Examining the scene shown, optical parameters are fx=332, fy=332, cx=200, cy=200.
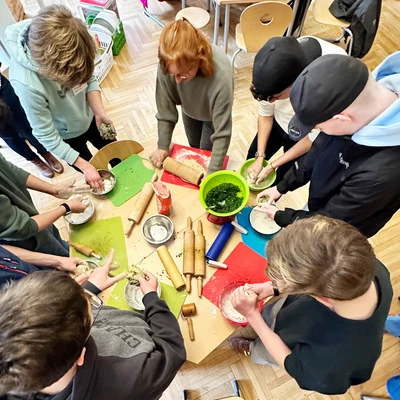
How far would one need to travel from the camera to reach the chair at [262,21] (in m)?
2.65

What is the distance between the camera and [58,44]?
59.2 inches

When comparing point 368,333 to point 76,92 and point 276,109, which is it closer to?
point 276,109

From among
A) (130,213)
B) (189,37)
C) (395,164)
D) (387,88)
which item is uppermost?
(189,37)

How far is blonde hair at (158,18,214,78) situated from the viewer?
4.94ft

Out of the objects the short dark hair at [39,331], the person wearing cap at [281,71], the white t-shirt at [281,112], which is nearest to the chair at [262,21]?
the white t-shirt at [281,112]

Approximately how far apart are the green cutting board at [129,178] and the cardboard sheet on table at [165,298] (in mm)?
450

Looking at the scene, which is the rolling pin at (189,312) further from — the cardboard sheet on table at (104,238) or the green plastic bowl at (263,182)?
the green plastic bowl at (263,182)

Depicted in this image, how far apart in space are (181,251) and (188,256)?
2.8 inches

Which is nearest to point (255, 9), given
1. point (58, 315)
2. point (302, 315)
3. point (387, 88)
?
point (387, 88)

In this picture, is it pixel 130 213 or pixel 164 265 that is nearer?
pixel 164 265

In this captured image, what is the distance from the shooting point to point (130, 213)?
167 cm

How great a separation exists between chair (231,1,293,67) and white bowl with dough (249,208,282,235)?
185 centimetres

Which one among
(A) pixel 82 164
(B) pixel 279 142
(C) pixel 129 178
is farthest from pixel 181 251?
(B) pixel 279 142

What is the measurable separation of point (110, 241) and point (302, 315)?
3.01 ft
